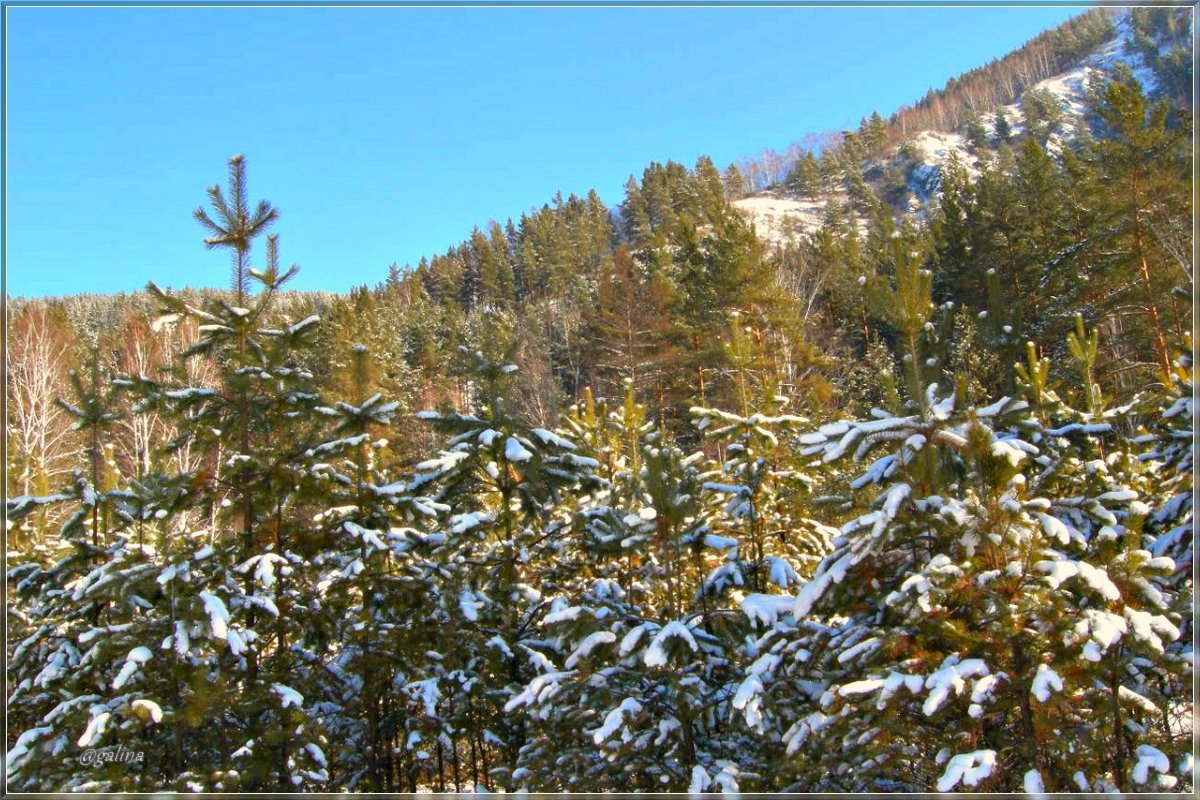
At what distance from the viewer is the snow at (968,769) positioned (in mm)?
3443

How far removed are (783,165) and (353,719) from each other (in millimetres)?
121327

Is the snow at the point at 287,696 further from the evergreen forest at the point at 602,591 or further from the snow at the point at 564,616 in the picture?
the snow at the point at 564,616

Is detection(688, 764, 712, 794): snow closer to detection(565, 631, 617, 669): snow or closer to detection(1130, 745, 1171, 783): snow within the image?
detection(565, 631, 617, 669): snow

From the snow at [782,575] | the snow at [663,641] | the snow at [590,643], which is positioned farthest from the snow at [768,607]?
the snow at [590,643]

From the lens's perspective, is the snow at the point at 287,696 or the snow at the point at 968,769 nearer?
the snow at the point at 968,769

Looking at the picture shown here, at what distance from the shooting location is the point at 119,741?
16.5 feet

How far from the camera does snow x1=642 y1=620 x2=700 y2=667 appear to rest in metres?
4.78

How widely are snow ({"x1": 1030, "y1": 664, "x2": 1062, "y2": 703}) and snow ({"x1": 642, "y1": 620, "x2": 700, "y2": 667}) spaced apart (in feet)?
6.84

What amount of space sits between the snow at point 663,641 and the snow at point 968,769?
1817mm

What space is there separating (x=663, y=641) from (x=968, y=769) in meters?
2.07

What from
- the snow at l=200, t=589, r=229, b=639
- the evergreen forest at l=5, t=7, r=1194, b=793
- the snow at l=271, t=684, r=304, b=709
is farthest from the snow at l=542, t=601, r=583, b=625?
the snow at l=200, t=589, r=229, b=639

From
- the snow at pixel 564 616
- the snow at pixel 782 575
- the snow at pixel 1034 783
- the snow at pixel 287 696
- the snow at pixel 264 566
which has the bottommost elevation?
the snow at pixel 1034 783

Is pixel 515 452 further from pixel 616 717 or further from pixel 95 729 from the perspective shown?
pixel 95 729

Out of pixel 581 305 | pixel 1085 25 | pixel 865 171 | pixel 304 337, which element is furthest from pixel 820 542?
pixel 1085 25
